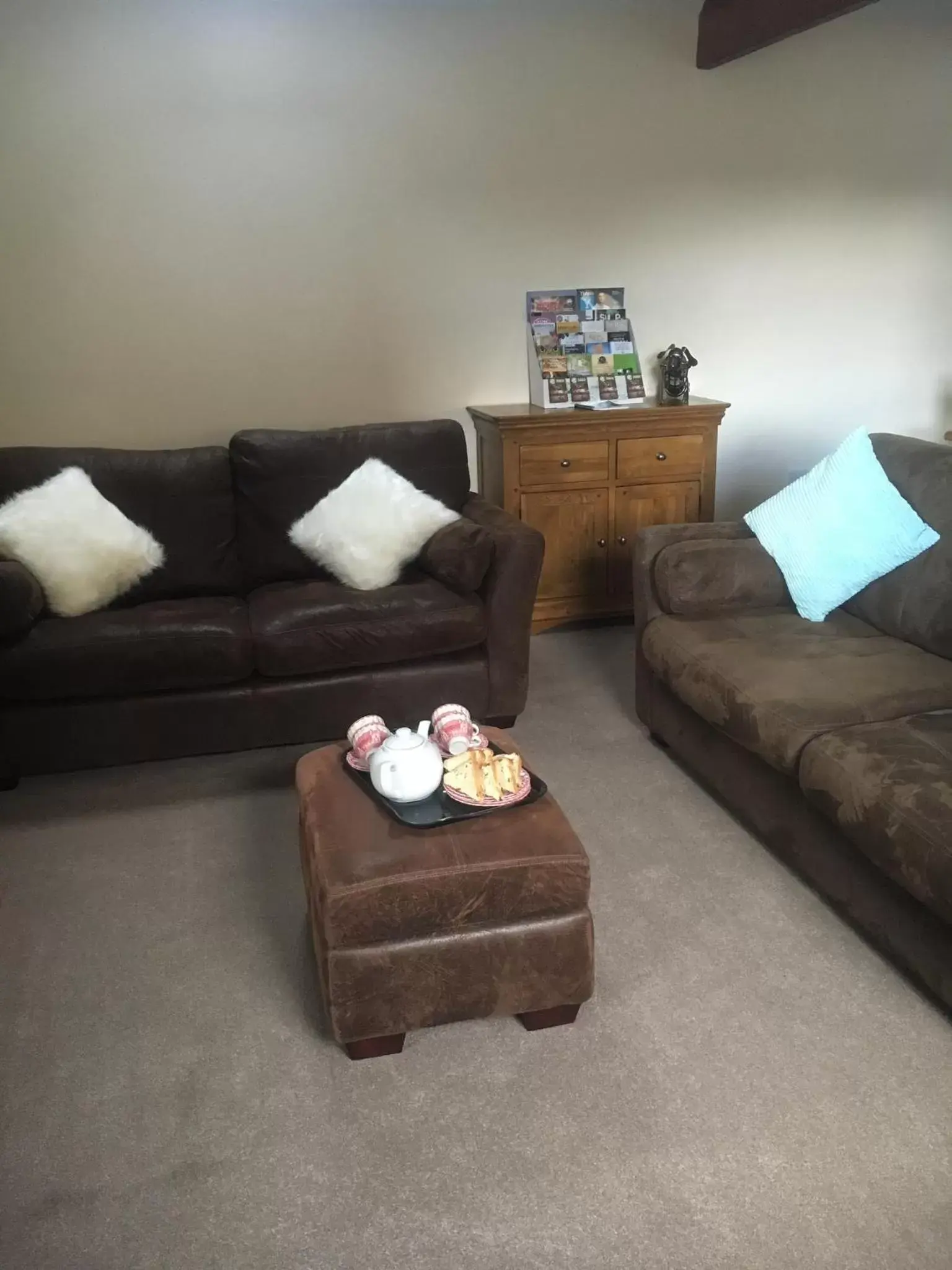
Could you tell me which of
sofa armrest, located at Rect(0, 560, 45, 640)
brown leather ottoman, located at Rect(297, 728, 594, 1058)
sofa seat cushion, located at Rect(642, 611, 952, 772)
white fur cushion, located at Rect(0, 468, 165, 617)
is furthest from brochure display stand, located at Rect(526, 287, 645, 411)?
brown leather ottoman, located at Rect(297, 728, 594, 1058)

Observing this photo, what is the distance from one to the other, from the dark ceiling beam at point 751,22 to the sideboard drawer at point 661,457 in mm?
1462

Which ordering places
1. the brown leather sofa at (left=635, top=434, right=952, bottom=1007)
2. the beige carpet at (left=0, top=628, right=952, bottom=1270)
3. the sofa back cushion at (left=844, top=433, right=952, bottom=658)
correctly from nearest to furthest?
1. the beige carpet at (left=0, top=628, right=952, bottom=1270)
2. the brown leather sofa at (left=635, top=434, right=952, bottom=1007)
3. the sofa back cushion at (left=844, top=433, right=952, bottom=658)

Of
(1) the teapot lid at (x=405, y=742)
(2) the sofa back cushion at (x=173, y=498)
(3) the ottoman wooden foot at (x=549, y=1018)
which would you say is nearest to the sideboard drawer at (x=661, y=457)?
(2) the sofa back cushion at (x=173, y=498)

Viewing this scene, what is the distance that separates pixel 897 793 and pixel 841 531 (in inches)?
43.8

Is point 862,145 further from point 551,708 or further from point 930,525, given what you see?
point 551,708

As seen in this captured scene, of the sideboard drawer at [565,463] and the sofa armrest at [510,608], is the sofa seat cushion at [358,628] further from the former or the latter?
the sideboard drawer at [565,463]

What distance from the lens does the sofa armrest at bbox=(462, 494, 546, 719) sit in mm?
2992

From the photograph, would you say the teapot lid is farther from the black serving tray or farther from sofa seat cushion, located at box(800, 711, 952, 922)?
sofa seat cushion, located at box(800, 711, 952, 922)

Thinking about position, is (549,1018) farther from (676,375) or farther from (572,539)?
(676,375)

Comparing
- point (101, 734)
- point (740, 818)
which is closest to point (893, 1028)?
point (740, 818)

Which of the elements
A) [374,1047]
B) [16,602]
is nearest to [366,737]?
[374,1047]

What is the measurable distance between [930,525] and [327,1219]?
222 cm

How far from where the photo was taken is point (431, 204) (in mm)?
3912

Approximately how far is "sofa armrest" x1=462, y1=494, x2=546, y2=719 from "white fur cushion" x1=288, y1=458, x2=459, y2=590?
0.27 meters
